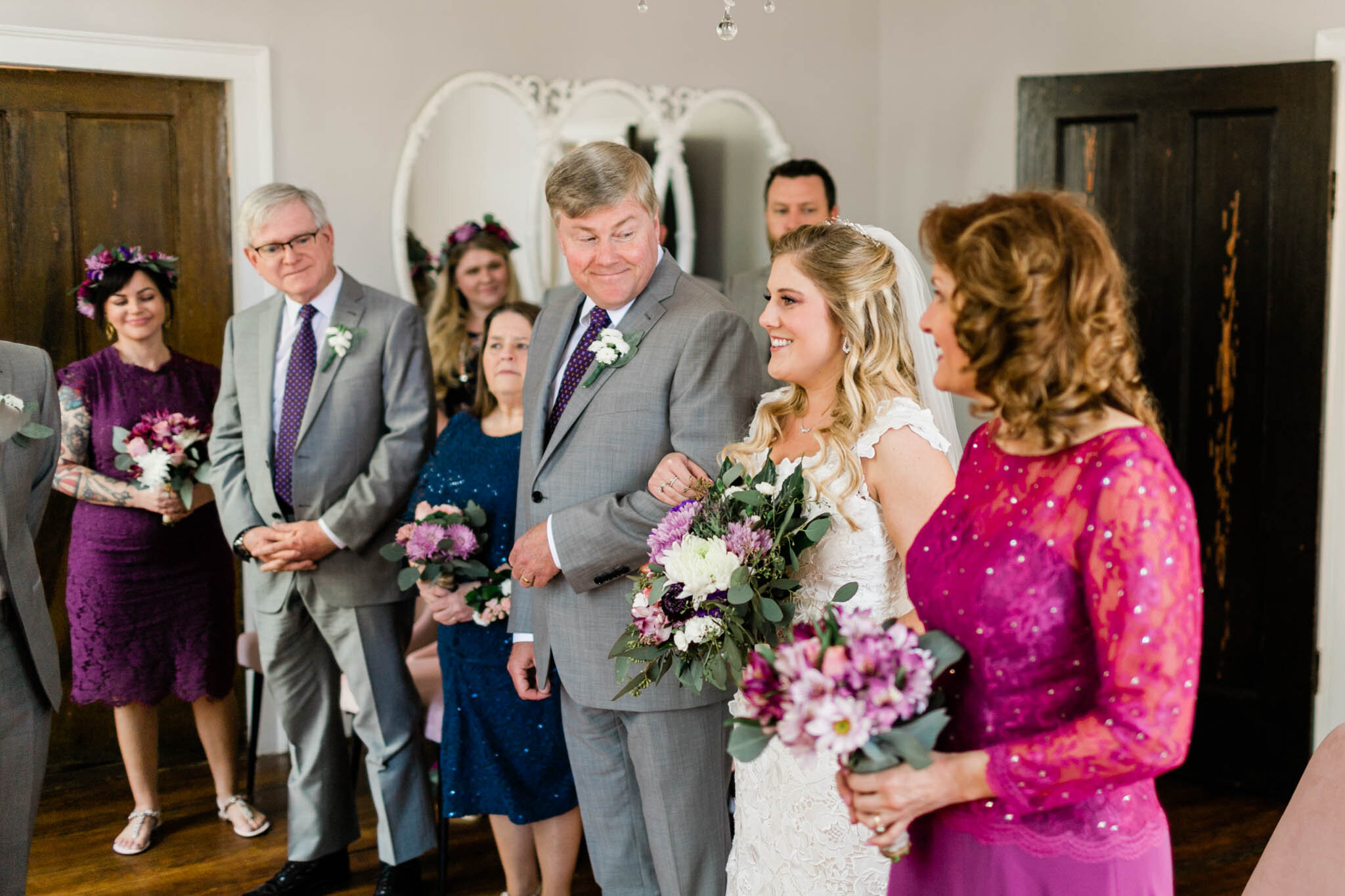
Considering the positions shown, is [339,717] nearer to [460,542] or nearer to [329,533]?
[329,533]

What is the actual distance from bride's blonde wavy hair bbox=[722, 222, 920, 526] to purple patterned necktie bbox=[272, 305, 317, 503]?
1.61m

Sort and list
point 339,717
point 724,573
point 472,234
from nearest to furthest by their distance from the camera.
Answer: point 724,573, point 339,717, point 472,234

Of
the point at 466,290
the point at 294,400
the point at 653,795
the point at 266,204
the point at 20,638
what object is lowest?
the point at 653,795

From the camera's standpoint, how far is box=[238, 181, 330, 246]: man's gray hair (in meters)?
3.16

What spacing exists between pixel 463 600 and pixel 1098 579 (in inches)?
79.4

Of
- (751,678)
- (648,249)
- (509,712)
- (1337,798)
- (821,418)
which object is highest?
(648,249)

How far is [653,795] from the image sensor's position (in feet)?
8.05

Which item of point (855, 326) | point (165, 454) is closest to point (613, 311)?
point (855, 326)

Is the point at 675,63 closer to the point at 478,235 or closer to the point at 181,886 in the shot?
the point at 478,235

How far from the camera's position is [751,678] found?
1.39 m

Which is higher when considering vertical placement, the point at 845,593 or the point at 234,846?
the point at 845,593

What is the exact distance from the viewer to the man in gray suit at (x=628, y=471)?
7.89 feet

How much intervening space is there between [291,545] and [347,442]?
0.32m

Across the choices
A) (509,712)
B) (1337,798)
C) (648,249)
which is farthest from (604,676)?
(1337,798)
